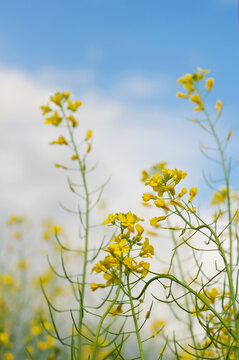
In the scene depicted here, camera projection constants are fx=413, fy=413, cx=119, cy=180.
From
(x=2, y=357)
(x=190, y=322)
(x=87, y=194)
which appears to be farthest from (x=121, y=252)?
(x=2, y=357)

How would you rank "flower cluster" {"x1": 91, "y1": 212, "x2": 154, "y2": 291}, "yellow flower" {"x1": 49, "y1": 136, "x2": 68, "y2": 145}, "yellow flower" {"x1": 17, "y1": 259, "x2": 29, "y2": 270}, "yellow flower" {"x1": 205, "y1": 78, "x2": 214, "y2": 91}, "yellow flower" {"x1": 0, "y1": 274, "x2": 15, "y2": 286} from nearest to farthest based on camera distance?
1. "flower cluster" {"x1": 91, "y1": 212, "x2": 154, "y2": 291}
2. "yellow flower" {"x1": 49, "y1": 136, "x2": 68, "y2": 145}
3. "yellow flower" {"x1": 205, "y1": 78, "x2": 214, "y2": 91}
4. "yellow flower" {"x1": 17, "y1": 259, "x2": 29, "y2": 270}
5. "yellow flower" {"x1": 0, "y1": 274, "x2": 15, "y2": 286}

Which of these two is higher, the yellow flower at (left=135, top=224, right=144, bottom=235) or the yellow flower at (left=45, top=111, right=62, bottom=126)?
the yellow flower at (left=45, top=111, right=62, bottom=126)

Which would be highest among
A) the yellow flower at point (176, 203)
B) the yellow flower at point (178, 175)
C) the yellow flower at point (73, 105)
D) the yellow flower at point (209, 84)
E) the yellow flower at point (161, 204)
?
the yellow flower at point (209, 84)

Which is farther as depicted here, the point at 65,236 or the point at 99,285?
the point at 65,236

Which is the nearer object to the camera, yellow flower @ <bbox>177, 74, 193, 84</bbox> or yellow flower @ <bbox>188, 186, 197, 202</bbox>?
yellow flower @ <bbox>188, 186, 197, 202</bbox>

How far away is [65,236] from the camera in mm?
5461

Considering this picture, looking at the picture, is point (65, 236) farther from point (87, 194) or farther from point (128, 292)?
point (128, 292)

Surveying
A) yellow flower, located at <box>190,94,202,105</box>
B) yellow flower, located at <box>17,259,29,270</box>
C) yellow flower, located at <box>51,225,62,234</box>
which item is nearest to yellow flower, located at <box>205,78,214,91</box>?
yellow flower, located at <box>190,94,202,105</box>

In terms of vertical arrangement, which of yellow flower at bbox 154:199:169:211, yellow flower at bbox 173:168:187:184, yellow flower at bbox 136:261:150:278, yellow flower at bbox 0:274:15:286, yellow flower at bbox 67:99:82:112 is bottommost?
yellow flower at bbox 136:261:150:278

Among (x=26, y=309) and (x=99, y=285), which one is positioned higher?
(x=26, y=309)

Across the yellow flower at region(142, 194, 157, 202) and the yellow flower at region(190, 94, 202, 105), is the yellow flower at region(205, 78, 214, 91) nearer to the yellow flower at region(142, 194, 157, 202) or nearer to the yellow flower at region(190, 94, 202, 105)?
the yellow flower at region(190, 94, 202, 105)

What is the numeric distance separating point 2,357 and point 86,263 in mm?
3359

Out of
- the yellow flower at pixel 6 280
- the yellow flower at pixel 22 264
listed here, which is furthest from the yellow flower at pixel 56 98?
the yellow flower at pixel 6 280

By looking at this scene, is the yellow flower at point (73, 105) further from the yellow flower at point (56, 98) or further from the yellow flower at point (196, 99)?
the yellow flower at point (196, 99)
